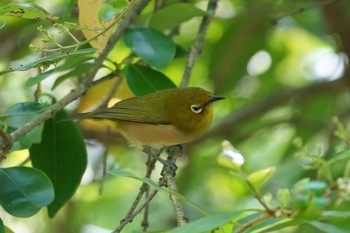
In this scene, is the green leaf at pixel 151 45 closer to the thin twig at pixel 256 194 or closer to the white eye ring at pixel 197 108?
the white eye ring at pixel 197 108

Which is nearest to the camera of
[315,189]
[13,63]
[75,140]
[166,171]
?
[315,189]

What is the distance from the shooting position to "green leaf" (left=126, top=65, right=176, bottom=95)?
3.70 meters

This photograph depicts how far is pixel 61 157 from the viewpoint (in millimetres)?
3516

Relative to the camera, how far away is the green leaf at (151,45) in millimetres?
3523

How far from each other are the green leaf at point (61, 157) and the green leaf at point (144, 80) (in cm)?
37

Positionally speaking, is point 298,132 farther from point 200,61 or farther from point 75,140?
point 75,140

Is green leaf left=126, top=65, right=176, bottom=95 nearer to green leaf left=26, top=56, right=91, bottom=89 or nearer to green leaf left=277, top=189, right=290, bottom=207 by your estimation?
green leaf left=26, top=56, right=91, bottom=89

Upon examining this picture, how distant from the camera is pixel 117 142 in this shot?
545cm

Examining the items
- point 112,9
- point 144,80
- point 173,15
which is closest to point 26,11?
point 112,9

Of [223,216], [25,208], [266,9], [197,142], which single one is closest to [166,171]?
[25,208]

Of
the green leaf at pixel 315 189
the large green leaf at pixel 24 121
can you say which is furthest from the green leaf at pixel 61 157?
the green leaf at pixel 315 189

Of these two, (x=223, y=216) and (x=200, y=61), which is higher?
(x=200, y=61)

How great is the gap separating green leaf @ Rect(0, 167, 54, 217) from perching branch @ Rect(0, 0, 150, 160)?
19 centimetres

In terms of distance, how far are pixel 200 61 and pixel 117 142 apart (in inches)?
35.2
